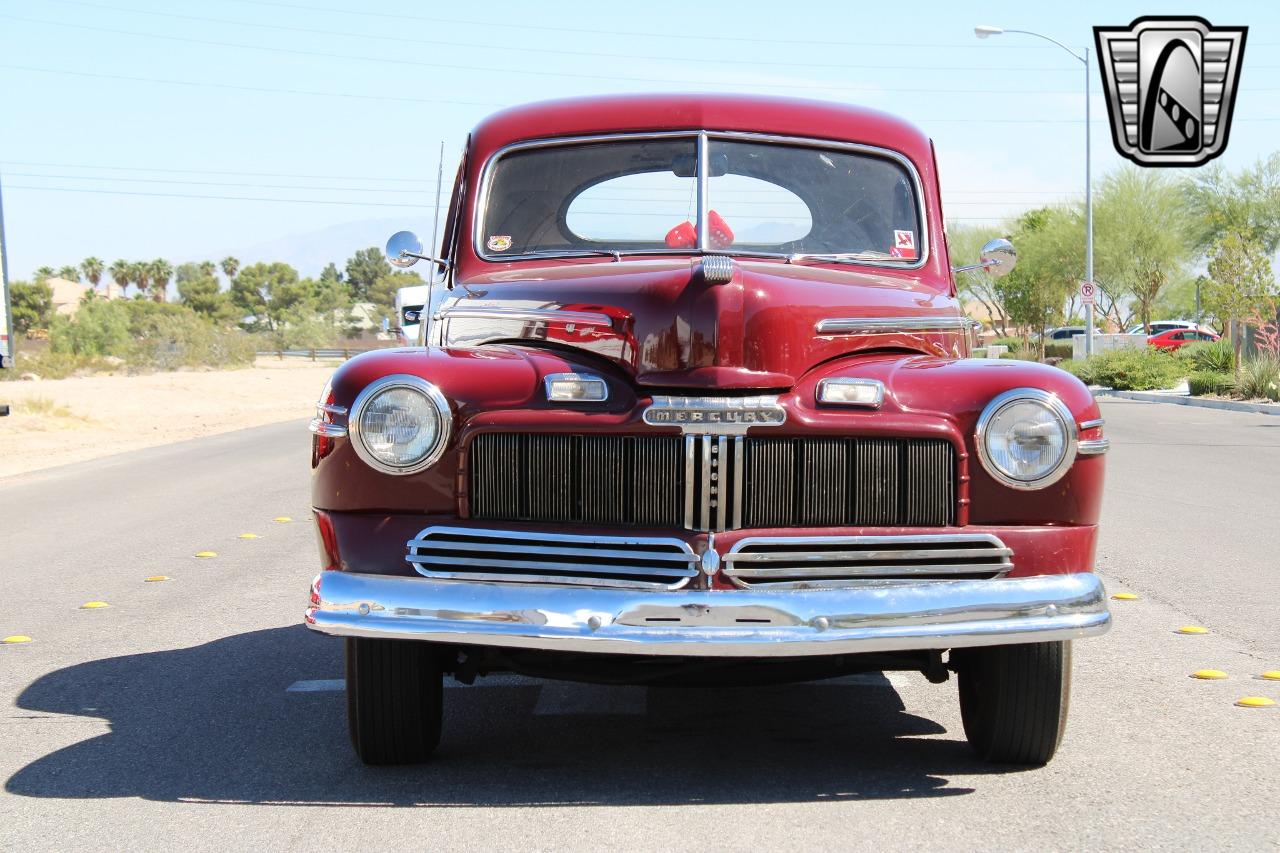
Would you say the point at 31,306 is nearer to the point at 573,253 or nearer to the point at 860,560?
the point at 573,253

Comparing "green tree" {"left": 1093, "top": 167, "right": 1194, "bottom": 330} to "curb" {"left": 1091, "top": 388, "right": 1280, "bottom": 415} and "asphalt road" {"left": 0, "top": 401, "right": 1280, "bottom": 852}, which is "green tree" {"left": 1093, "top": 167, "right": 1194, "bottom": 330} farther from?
"asphalt road" {"left": 0, "top": 401, "right": 1280, "bottom": 852}

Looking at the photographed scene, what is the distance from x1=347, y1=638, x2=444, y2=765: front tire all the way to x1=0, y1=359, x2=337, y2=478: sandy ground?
489 inches

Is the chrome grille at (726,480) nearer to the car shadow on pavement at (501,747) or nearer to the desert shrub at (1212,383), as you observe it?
the car shadow on pavement at (501,747)

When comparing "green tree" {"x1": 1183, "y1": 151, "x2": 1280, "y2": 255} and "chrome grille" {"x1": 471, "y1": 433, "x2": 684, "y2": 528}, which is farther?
"green tree" {"x1": 1183, "y1": 151, "x2": 1280, "y2": 255}

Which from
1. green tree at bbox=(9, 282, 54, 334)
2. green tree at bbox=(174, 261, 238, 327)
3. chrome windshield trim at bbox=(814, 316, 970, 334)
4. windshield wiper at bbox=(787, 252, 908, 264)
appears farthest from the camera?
green tree at bbox=(174, 261, 238, 327)

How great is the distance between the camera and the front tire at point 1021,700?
3906 millimetres

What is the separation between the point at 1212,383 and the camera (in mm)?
26031

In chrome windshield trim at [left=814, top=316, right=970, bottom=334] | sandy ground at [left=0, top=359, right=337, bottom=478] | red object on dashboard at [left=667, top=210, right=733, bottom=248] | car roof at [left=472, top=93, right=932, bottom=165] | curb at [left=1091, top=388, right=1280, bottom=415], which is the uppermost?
car roof at [left=472, top=93, right=932, bottom=165]

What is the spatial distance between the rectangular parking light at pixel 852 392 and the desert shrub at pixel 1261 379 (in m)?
22.2

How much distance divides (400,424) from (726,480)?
2.76 ft

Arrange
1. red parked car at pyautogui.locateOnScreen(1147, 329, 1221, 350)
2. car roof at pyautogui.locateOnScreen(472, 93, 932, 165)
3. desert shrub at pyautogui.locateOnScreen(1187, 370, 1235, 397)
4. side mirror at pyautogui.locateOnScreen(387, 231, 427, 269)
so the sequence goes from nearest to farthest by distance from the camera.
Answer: car roof at pyautogui.locateOnScreen(472, 93, 932, 165) → side mirror at pyautogui.locateOnScreen(387, 231, 427, 269) → desert shrub at pyautogui.locateOnScreen(1187, 370, 1235, 397) → red parked car at pyautogui.locateOnScreen(1147, 329, 1221, 350)

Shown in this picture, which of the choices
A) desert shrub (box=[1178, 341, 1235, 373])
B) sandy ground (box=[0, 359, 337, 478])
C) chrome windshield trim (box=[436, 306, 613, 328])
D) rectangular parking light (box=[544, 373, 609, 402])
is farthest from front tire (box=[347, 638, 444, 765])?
desert shrub (box=[1178, 341, 1235, 373])

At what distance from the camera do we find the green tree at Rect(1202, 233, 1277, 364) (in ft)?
91.0

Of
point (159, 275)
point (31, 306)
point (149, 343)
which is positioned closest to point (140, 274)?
point (159, 275)
